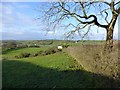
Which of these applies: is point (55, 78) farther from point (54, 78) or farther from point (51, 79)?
point (51, 79)

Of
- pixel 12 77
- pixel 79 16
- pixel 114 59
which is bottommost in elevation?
pixel 12 77

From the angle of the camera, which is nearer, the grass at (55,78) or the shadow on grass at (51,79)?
the shadow on grass at (51,79)

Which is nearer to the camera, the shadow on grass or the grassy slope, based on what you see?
the shadow on grass

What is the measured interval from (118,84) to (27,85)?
487 centimetres

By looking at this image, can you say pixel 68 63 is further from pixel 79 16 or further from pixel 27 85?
pixel 27 85

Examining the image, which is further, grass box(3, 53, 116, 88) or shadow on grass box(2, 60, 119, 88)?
grass box(3, 53, 116, 88)

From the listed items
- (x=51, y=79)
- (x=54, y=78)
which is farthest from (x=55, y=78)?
(x=51, y=79)

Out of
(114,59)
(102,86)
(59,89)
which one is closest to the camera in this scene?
(114,59)

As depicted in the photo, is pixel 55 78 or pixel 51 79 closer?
pixel 51 79

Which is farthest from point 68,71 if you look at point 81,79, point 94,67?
point 94,67

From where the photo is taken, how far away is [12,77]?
14.8 m

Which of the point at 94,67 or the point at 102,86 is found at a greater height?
the point at 94,67

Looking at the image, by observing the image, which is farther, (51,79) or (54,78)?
(54,78)

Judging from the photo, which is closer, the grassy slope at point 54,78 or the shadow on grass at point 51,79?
the shadow on grass at point 51,79
